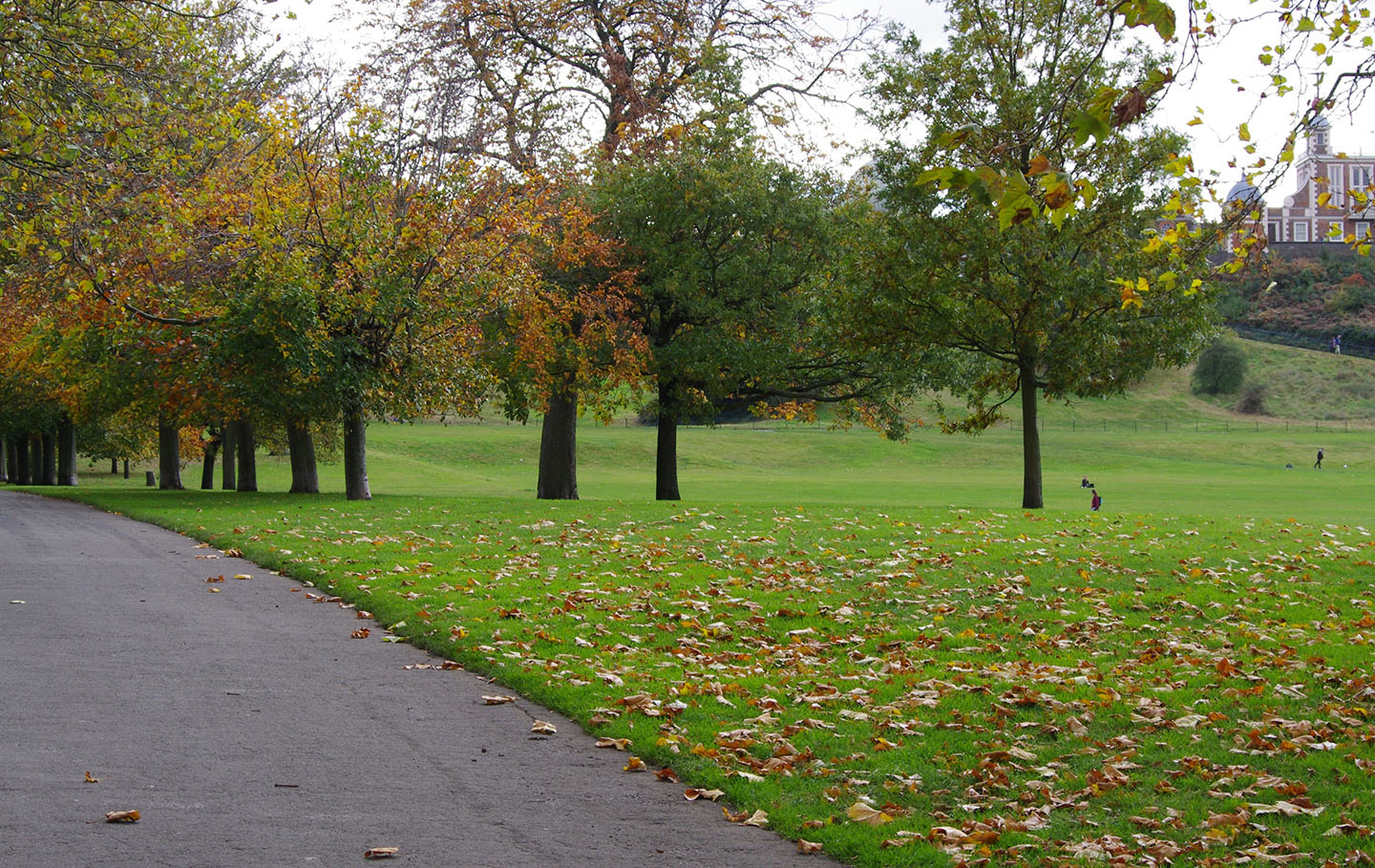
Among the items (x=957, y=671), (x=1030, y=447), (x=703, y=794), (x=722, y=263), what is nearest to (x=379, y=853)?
(x=703, y=794)

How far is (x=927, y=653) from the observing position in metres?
8.86

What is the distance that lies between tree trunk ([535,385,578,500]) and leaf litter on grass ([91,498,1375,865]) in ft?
45.1

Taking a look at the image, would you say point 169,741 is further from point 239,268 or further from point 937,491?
point 937,491

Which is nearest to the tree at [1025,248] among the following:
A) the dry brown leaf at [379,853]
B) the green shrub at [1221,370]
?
the dry brown leaf at [379,853]

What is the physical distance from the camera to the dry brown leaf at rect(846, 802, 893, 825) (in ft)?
17.7

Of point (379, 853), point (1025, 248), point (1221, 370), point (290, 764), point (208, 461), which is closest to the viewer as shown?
point (379, 853)

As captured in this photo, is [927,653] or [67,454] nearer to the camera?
[927,653]

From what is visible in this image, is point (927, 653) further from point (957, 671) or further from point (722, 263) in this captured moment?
point (722, 263)

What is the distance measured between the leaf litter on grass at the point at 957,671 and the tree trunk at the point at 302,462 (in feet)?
50.2

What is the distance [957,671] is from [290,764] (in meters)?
4.46

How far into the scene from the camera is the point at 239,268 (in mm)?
23844

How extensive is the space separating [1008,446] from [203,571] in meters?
64.3

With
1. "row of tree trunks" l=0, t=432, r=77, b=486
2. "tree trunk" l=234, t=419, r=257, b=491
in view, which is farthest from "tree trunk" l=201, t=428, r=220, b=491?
"tree trunk" l=234, t=419, r=257, b=491

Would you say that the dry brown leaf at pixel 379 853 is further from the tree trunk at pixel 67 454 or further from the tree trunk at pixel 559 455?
the tree trunk at pixel 67 454
